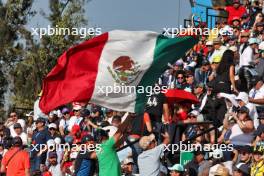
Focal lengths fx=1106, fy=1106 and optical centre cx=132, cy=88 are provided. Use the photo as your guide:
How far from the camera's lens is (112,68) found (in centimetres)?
1714

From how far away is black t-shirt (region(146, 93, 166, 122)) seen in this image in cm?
2007

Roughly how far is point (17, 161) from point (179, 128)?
10.8 feet

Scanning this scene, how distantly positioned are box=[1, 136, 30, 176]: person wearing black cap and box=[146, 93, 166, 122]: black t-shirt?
246 centimetres

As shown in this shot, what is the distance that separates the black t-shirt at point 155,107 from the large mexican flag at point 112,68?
2630 millimetres

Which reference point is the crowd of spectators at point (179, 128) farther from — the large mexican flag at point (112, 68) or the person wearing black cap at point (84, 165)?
the large mexican flag at point (112, 68)

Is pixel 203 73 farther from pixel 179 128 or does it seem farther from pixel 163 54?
pixel 163 54

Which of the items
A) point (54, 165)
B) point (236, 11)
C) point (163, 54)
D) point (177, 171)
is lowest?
point (54, 165)

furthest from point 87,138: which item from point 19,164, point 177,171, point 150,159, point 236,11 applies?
point 236,11

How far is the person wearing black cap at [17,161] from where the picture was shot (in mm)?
20447

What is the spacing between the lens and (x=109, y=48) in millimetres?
17312

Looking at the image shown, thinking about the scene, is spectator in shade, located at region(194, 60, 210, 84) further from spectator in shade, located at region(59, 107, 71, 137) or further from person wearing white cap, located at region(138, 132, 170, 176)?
person wearing white cap, located at region(138, 132, 170, 176)

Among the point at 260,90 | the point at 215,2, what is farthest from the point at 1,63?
the point at 260,90

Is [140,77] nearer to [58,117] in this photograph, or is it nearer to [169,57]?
[169,57]

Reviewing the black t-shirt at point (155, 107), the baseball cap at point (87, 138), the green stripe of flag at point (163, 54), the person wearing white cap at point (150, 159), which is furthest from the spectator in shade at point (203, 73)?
the person wearing white cap at point (150, 159)
